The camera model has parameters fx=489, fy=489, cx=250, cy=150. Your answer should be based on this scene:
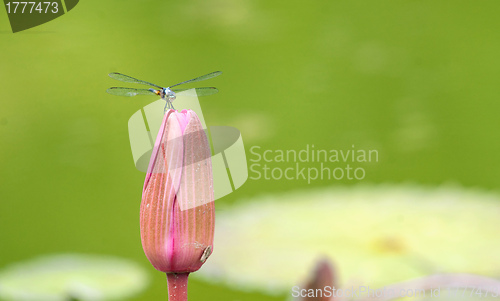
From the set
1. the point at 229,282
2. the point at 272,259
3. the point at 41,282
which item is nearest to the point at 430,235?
the point at 272,259

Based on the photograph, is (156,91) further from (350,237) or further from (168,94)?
(350,237)

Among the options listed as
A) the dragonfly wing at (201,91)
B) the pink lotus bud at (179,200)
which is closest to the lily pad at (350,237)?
the dragonfly wing at (201,91)

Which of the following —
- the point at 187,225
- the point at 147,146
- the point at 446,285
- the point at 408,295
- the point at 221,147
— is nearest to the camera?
the point at 187,225

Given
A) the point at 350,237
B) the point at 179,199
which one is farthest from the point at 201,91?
the point at 350,237

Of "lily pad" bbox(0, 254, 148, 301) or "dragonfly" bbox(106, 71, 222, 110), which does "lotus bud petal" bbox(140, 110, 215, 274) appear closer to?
"dragonfly" bbox(106, 71, 222, 110)

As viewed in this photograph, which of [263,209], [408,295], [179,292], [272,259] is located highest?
[263,209]

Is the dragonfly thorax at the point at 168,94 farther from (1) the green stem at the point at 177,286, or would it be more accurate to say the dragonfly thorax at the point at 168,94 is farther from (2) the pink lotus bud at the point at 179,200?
(1) the green stem at the point at 177,286

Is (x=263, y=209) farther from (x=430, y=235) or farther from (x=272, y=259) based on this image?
(x=430, y=235)

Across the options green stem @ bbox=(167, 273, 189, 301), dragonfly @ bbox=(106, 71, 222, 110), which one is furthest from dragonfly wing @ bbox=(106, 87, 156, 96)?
green stem @ bbox=(167, 273, 189, 301)
